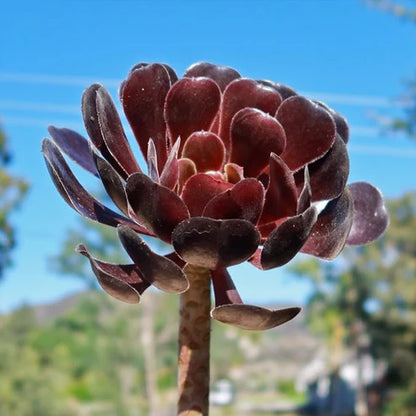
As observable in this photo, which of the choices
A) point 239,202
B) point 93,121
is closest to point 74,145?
point 93,121

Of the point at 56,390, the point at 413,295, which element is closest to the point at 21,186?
the point at 56,390

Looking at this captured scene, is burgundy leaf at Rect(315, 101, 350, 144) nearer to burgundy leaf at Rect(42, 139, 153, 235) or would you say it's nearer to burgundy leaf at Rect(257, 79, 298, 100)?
burgundy leaf at Rect(257, 79, 298, 100)

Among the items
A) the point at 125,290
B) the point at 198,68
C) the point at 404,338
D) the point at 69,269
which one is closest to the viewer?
the point at 125,290

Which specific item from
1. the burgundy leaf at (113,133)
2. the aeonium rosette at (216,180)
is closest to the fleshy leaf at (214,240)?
the aeonium rosette at (216,180)

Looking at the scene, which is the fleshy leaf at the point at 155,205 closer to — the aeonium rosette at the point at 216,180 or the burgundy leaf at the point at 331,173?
the aeonium rosette at the point at 216,180

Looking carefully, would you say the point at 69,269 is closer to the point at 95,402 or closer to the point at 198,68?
the point at 95,402

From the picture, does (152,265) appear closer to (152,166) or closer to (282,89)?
(152,166)

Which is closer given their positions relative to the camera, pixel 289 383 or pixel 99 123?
pixel 99 123
